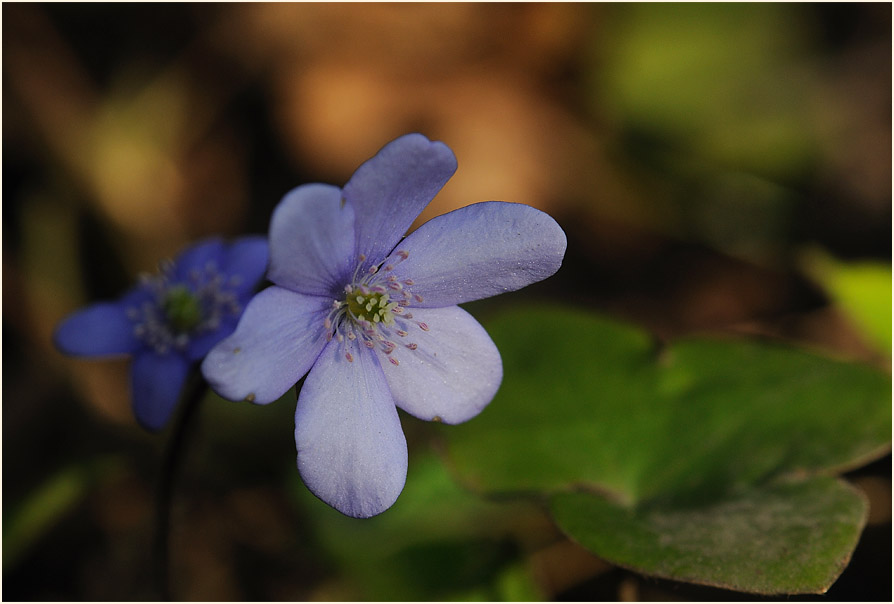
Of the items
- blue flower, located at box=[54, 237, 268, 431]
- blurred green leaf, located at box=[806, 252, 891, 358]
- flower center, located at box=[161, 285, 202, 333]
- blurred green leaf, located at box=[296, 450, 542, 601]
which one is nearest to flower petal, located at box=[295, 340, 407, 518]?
blue flower, located at box=[54, 237, 268, 431]

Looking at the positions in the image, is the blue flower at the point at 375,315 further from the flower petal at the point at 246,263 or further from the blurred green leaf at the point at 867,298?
the blurred green leaf at the point at 867,298

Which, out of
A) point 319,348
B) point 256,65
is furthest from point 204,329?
point 256,65

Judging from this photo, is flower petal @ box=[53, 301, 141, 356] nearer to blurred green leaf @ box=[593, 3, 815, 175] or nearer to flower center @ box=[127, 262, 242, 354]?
flower center @ box=[127, 262, 242, 354]

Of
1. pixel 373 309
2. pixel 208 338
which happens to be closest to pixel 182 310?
pixel 208 338

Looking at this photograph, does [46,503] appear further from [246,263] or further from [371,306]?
[371,306]

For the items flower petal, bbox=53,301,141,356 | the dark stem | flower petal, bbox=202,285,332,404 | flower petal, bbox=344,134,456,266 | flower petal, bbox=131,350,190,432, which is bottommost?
the dark stem

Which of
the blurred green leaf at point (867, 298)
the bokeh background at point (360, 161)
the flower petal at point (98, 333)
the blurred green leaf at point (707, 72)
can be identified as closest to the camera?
the flower petal at point (98, 333)

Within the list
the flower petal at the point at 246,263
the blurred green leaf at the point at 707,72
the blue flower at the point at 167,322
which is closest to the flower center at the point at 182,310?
the blue flower at the point at 167,322
